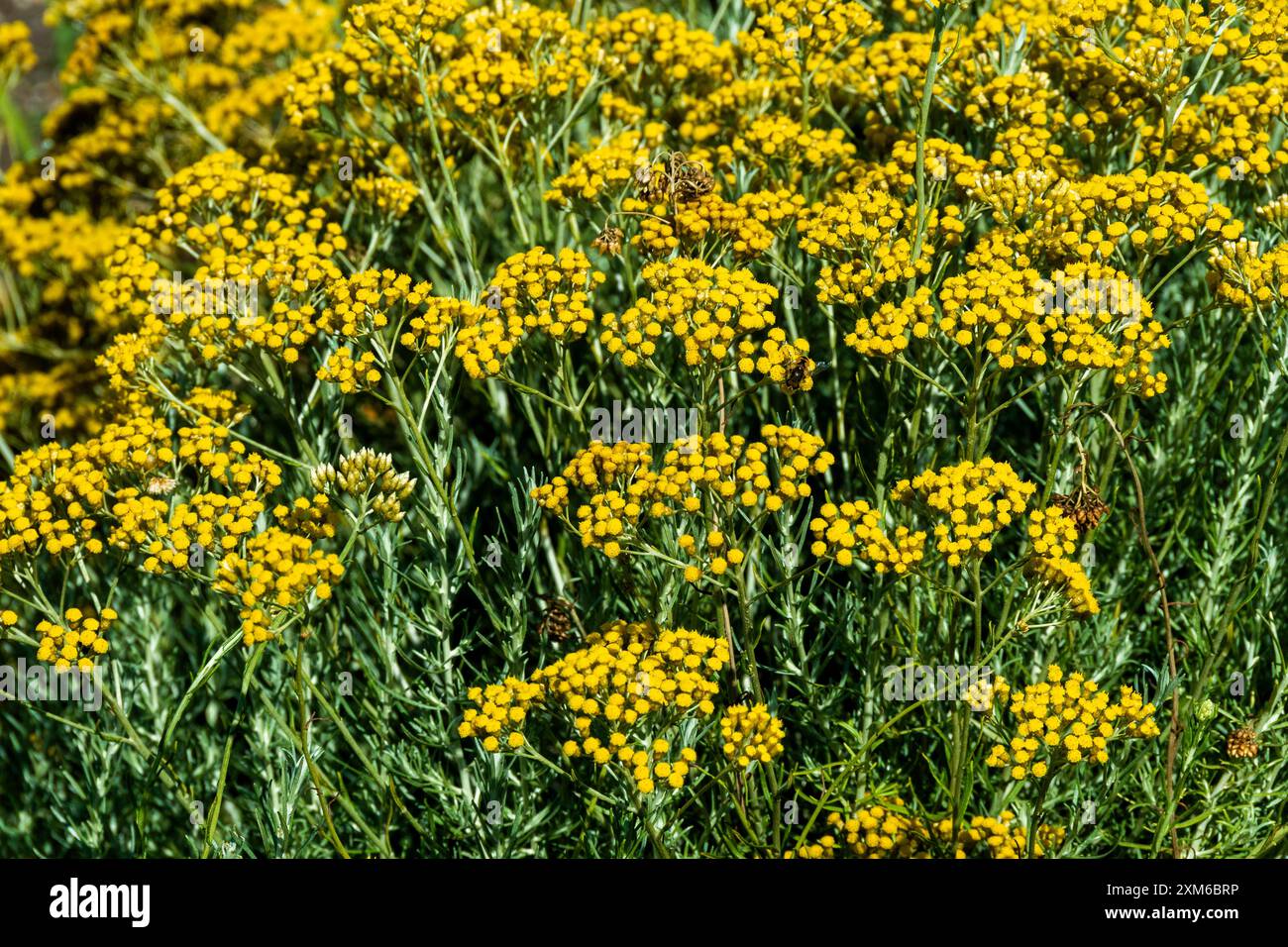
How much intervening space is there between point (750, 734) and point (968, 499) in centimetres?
84

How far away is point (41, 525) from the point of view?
3.42 meters

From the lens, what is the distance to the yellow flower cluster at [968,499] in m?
3.10

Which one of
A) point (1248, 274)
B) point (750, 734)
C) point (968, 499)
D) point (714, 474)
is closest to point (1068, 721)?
point (968, 499)

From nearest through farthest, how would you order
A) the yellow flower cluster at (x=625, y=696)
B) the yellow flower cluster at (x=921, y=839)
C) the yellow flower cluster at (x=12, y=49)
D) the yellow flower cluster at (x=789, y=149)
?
the yellow flower cluster at (x=625, y=696)
the yellow flower cluster at (x=921, y=839)
the yellow flower cluster at (x=789, y=149)
the yellow flower cluster at (x=12, y=49)

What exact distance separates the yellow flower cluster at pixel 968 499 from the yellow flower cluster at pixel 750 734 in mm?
631

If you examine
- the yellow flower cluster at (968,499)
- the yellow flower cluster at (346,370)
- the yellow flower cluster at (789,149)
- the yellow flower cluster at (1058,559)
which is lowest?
the yellow flower cluster at (1058,559)

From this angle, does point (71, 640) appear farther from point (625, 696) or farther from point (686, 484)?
point (686, 484)

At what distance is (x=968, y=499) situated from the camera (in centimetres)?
311

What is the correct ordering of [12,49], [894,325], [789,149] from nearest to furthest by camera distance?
[894,325]
[789,149]
[12,49]

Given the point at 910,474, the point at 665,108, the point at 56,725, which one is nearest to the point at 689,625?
the point at 910,474

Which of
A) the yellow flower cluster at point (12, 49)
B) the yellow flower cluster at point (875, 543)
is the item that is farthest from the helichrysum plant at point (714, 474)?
the yellow flower cluster at point (12, 49)

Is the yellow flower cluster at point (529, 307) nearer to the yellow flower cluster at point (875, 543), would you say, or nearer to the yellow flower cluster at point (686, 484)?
the yellow flower cluster at point (686, 484)

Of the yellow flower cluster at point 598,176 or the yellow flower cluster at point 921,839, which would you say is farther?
the yellow flower cluster at point 598,176

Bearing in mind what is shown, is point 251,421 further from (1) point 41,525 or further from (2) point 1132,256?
(2) point 1132,256
